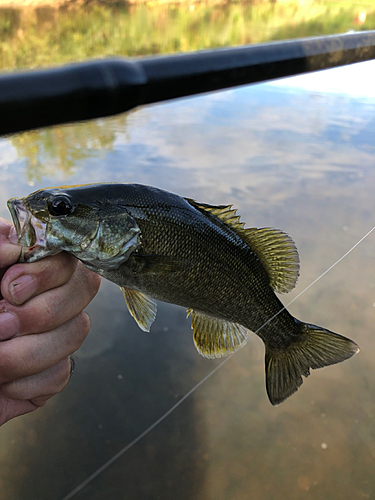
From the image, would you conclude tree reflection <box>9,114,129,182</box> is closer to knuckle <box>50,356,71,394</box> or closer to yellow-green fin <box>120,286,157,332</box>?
knuckle <box>50,356,71,394</box>

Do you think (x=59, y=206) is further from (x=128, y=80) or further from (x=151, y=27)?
(x=151, y=27)

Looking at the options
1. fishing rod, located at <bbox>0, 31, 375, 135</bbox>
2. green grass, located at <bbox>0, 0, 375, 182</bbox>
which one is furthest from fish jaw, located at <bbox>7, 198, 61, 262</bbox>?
green grass, located at <bbox>0, 0, 375, 182</bbox>

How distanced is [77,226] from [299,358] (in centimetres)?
75

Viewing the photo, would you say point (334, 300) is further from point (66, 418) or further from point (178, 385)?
point (66, 418)

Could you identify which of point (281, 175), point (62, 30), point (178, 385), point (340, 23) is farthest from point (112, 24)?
point (178, 385)

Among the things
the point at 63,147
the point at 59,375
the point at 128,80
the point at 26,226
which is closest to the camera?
the point at 128,80

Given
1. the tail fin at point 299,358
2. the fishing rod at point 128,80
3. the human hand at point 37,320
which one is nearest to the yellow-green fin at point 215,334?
the tail fin at point 299,358

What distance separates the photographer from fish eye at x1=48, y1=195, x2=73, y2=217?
0.88 metres

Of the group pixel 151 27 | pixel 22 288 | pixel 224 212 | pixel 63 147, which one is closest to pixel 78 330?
pixel 22 288

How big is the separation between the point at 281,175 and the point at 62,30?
14.9 m

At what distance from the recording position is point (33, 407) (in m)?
1.26

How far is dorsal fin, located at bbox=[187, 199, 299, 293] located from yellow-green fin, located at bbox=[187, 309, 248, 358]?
176mm

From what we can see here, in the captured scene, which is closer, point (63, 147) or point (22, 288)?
point (22, 288)

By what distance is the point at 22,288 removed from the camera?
95 cm
